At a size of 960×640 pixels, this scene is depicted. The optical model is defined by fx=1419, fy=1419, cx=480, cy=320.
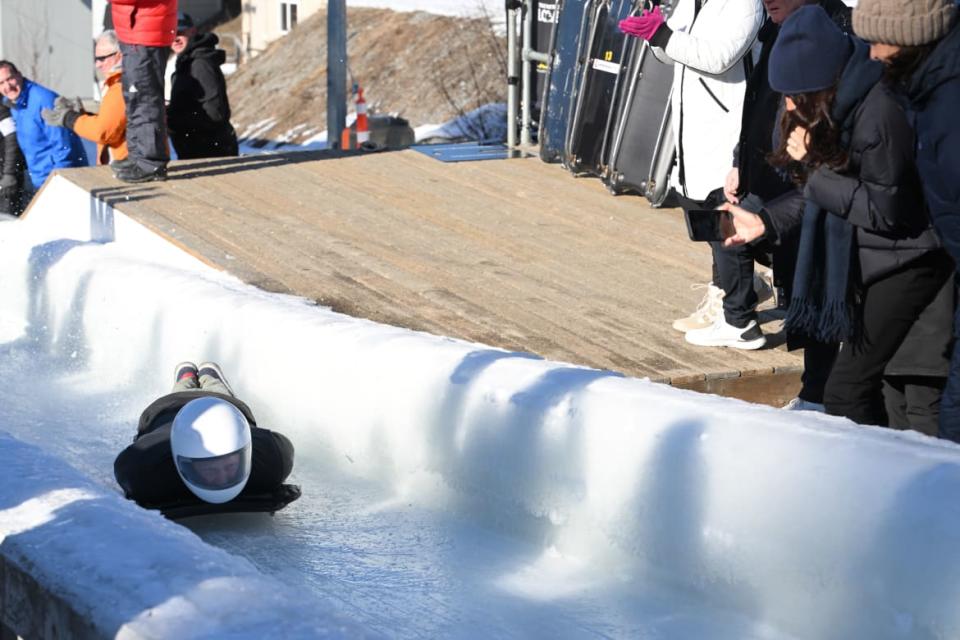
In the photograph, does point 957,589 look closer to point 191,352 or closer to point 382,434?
point 382,434

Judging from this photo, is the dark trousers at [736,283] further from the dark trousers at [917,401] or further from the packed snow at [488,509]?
the dark trousers at [917,401]

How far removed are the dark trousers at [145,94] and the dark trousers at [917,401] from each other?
180 inches

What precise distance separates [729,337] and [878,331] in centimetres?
141

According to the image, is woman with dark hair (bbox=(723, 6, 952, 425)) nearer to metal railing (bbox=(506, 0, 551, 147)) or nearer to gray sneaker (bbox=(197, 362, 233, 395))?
gray sneaker (bbox=(197, 362, 233, 395))

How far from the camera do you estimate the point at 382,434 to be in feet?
13.8

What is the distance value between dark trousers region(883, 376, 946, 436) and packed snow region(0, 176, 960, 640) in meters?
0.29

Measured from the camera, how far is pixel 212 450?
357 cm

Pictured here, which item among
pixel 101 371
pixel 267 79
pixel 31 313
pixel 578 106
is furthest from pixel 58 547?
pixel 267 79

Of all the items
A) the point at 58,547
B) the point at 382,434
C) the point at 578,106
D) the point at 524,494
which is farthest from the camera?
the point at 578,106

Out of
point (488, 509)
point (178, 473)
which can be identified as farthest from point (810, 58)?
point (178, 473)

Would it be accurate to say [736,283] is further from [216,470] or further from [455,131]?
[455,131]

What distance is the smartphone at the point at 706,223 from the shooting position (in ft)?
11.8

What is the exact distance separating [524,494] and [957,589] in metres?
1.31

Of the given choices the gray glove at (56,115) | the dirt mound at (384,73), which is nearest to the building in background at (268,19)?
the dirt mound at (384,73)
